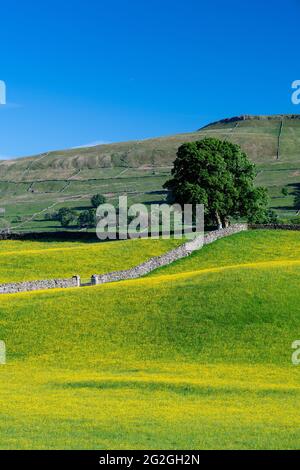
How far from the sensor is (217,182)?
91.4m

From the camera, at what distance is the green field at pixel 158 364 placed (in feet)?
80.4

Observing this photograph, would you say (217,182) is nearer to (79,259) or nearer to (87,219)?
(79,259)

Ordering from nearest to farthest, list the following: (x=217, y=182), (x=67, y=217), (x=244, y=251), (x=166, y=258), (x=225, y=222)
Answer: (x=166, y=258), (x=244, y=251), (x=217, y=182), (x=225, y=222), (x=67, y=217)

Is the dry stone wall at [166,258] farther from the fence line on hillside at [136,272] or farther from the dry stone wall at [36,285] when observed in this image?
the dry stone wall at [36,285]

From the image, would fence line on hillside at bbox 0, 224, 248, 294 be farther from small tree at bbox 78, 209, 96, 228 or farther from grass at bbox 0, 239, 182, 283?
small tree at bbox 78, 209, 96, 228

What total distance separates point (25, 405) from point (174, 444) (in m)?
8.88

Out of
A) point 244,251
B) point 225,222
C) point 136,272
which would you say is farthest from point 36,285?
point 225,222

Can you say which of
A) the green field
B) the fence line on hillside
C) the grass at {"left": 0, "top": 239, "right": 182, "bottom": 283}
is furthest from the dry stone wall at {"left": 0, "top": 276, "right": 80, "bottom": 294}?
the grass at {"left": 0, "top": 239, "right": 182, "bottom": 283}

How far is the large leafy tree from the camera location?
299ft

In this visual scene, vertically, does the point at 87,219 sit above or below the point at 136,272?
above

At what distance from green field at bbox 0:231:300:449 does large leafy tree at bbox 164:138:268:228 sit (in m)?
36.4

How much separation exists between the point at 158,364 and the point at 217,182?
182 feet
